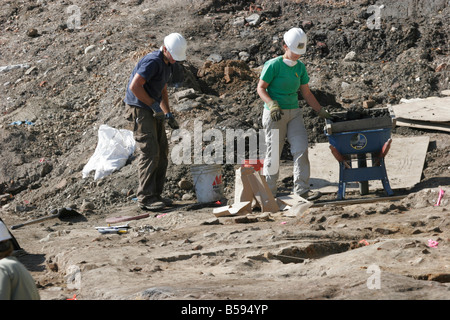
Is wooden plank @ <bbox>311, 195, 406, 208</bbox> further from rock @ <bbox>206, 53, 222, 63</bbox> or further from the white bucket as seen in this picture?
rock @ <bbox>206, 53, 222, 63</bbox>

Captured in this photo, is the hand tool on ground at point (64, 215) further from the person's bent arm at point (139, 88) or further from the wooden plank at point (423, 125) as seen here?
the wooden plank at point (423, 125)

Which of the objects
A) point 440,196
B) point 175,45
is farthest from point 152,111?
point 440,196

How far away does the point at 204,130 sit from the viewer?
31.7 ft

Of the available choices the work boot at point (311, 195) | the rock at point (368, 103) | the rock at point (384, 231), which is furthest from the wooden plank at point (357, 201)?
the rock at point (368, 103)

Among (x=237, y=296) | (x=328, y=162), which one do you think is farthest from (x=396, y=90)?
(x=237, y=296)

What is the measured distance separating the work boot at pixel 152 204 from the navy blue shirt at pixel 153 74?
119cm

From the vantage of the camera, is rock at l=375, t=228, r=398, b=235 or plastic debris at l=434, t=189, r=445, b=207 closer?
rock at l=375, t=228, r=398, b=235

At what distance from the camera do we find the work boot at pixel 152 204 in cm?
816

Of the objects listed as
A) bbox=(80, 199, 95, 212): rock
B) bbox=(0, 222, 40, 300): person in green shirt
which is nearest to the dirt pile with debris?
bbox=(80, 199, 95, 212): rock

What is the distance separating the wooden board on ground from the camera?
837cm

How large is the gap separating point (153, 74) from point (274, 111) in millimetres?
1497

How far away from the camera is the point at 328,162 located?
9.08 meters
